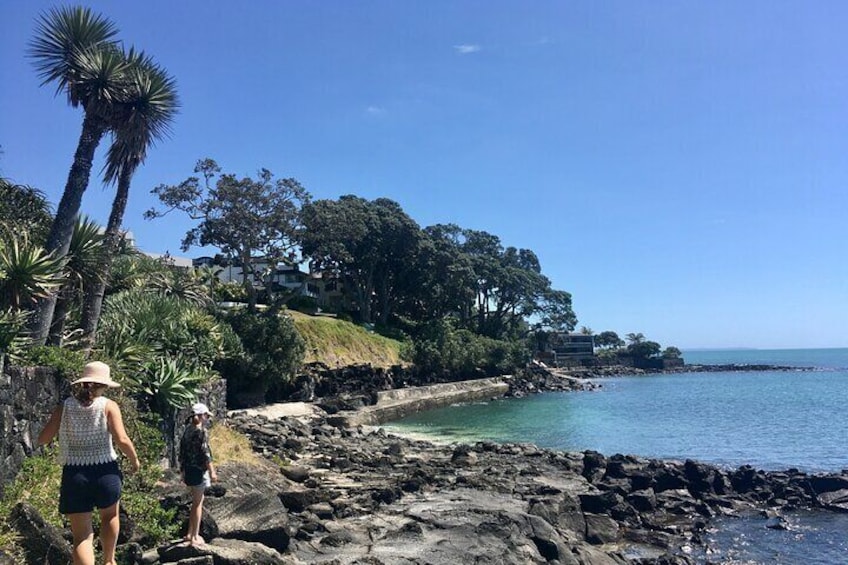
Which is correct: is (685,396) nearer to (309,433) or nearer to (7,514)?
(309,433)

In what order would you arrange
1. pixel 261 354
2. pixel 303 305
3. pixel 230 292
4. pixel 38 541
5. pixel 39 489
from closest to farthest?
pixel 38 541, pixel 39 489, pixel 261 354, pixel 230 292, pixel 303 305

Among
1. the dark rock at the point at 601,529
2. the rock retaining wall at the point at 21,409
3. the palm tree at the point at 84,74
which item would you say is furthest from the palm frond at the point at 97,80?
the dark rock at the point at 601,529

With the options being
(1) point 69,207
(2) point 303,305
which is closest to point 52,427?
(1) point 69,207

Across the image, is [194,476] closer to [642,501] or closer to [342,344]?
[642,501]

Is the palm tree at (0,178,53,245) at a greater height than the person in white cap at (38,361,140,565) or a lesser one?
greater

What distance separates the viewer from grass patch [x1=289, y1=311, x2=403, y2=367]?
168 feet

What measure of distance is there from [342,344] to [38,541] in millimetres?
48307

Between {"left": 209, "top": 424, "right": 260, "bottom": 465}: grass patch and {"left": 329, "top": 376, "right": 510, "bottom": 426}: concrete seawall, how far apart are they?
15.8 meters

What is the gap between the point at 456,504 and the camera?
13.7 m

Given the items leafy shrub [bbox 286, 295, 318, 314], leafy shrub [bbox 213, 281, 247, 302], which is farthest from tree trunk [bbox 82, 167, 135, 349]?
leafy shrub [bbox 286, 295, 318, 314]

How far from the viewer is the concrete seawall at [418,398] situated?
3939 cm

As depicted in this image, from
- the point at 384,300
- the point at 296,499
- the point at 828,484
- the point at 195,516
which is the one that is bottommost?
the point at 828,484

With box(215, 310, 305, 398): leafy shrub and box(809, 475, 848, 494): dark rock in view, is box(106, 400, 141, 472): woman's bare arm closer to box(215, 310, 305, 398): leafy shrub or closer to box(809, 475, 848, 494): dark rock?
box(809, 475, 848, 494): dark rock

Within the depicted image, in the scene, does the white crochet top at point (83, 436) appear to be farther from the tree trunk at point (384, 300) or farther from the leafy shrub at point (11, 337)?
the tree trunk at point (384, 300)
